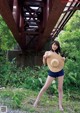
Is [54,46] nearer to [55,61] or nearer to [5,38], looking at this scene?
[55,61]

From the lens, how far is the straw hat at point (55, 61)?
6602 millimetres

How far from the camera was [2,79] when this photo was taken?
13.1 metres

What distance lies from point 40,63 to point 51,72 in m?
12.3

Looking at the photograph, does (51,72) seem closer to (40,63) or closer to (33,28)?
(33,28)

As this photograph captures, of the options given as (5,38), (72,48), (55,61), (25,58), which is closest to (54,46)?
(55,61)

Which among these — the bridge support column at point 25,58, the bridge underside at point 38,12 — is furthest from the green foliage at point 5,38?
the bridge underside at point 38,12

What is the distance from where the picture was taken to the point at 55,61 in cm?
659

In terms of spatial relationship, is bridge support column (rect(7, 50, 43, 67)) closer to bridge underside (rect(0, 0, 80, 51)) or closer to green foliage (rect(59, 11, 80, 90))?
bridge underside (rect(0, 0, 80, 51))

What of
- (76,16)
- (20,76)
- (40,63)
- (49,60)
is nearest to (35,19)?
(76,16)

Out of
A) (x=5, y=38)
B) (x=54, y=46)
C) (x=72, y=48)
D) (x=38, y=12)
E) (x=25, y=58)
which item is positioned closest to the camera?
(x=54, y=46)

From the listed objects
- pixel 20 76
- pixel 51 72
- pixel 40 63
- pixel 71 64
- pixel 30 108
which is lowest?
pixel 40 63

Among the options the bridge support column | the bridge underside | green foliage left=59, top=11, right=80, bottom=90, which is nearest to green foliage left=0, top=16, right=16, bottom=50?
the bridge support column

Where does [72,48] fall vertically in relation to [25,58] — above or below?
above

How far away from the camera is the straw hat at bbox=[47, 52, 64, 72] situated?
21.7 feet
